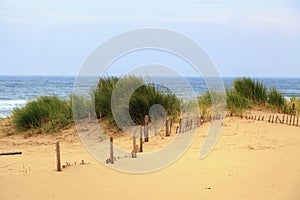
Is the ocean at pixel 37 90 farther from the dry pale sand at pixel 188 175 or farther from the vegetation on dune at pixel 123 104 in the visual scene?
the dry pale sand at pixel 188 175

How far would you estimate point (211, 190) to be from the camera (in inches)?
224

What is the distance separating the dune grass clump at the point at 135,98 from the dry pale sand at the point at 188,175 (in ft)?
6.31

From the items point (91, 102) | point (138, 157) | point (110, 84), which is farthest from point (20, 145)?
point (138, 157)

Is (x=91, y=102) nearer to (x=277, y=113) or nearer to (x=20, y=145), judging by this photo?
(x=20, y=145)

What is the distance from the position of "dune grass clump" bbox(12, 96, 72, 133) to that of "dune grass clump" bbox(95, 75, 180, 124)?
1.02 metres

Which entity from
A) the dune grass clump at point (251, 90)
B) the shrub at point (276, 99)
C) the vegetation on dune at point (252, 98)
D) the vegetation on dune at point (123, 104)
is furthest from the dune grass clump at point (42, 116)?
the shrub at point (276, 99)

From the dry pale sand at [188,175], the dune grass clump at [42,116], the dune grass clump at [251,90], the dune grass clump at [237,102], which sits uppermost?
the dune grass clump at [251,90]

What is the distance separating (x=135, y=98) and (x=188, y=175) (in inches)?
199

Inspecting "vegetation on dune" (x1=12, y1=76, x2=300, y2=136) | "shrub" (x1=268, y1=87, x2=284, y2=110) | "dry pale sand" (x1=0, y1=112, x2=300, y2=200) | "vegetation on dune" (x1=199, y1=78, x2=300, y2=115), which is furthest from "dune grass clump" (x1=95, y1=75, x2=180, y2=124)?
"shrub" (x1=268, y1=87, x2=284, y2=110)

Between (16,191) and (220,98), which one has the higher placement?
(220,98)

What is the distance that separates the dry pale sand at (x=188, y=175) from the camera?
5.64 meters

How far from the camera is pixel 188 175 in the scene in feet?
21.4

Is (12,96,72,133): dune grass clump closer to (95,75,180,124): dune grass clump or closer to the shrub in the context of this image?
(95,75,180,124): dune grass clump

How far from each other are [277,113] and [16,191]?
8.28 m
